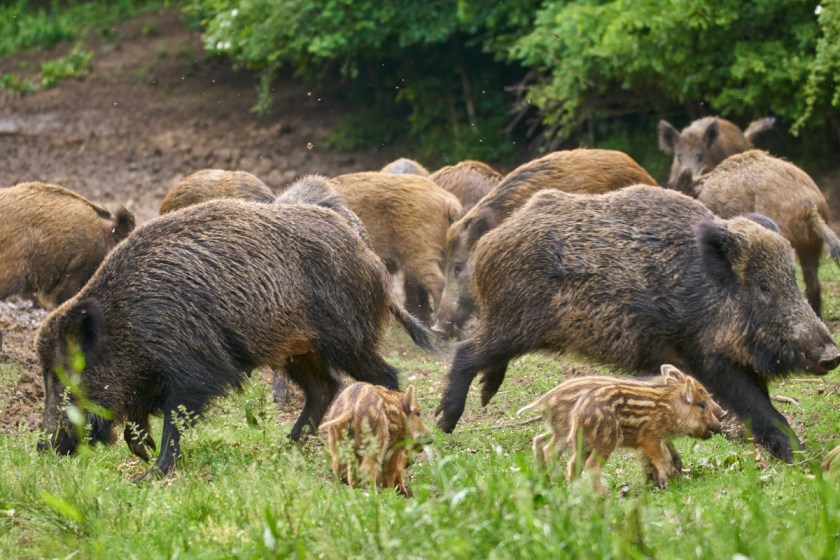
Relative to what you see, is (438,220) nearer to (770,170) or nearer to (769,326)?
(770,170)

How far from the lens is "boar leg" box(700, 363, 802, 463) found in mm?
6520

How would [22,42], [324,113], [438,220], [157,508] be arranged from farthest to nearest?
[22,42] → [324,113] → [438,220] → [157,508]

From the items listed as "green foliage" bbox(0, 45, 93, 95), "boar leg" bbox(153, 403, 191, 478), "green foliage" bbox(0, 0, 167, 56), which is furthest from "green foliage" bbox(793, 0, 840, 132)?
"green foliage" bbox(0, 0, 167, 56)

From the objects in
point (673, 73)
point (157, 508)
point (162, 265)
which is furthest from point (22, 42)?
point (157, 508)

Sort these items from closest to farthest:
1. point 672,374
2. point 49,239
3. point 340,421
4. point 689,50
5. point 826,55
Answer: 1. point 340,421
2. point 672,374
3. point 49,239
4. point 826,55
5. point 689,50

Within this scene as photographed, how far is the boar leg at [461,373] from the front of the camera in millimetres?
7371

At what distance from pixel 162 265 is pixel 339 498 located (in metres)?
2.32

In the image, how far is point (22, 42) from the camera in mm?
24844

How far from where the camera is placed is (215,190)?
10609 mm

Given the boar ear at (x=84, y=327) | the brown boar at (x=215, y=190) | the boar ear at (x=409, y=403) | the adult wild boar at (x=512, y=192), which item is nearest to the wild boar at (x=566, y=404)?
the boar ear at (x=409, y=403)

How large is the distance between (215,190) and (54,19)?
652 inches

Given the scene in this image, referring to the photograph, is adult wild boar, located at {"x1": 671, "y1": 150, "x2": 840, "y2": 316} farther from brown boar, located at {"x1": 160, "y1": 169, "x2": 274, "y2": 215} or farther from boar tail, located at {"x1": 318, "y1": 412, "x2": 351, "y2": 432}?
boar tail, located at {"x1": 318, "y1": 412, "x2": 351, "y2": 432}

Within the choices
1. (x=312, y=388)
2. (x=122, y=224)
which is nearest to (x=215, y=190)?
(x=122, y=224)

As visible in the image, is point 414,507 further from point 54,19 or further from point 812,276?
point 54,19
